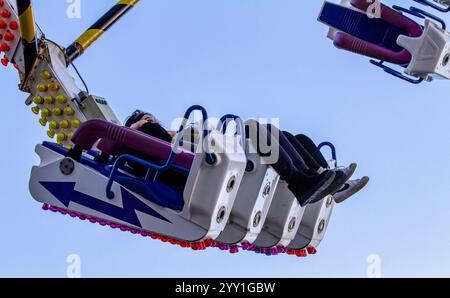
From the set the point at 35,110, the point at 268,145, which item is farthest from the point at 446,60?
the point at 35,110

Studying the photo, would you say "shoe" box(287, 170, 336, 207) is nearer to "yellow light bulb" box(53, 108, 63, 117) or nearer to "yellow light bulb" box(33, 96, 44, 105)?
"yellow light bulb" box(53, 108, 63, 117)

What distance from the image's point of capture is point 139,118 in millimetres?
10547

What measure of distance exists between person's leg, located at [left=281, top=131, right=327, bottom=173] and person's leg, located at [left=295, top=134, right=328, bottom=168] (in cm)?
8

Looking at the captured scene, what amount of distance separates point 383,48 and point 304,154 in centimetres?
171

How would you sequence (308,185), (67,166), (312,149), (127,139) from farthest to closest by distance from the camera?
1. (312,149)
2. (308,185)
3. (67,166)
4. (127,139)

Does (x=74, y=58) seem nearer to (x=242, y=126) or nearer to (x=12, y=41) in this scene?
(x=12, y=41)

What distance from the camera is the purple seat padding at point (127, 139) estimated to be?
9555mm

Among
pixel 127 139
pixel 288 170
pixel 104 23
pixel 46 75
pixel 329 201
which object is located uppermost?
pixel 104 23

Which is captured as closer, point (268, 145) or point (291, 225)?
point (268, 145)

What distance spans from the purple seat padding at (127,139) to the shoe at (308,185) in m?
0.98

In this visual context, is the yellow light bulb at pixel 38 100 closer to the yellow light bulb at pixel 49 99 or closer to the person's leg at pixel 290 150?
the yellow light bulb at pixel 49 99

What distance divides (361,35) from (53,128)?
11.2 ft

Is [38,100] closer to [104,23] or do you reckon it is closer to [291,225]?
[104,23]

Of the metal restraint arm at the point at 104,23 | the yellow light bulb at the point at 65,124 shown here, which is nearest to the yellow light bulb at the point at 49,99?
the yellow light bulb at the point at 65,124
